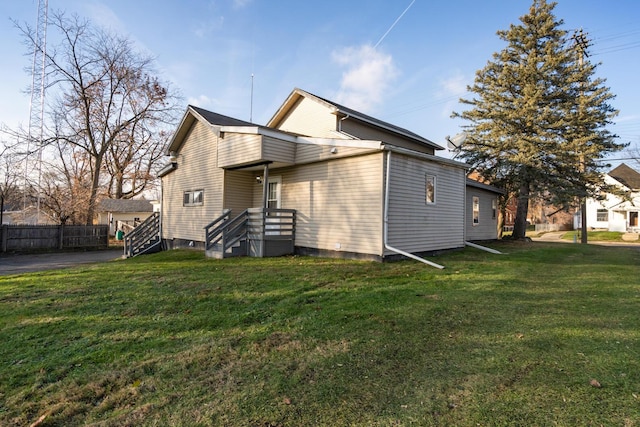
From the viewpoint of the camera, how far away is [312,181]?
36.9 feet

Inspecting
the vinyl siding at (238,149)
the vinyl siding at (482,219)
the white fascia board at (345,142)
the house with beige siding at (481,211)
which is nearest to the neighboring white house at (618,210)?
the house with beige siding at (481,211)

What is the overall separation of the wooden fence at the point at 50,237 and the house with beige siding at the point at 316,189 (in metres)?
7.45

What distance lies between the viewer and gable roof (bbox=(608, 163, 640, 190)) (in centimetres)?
3434

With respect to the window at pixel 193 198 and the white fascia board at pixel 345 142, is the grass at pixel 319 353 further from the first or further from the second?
the window at pixel 193 198

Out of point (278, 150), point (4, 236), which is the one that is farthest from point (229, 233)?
point (4, 236)

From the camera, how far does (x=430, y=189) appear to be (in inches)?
440

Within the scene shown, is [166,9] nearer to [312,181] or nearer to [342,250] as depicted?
[312,181]

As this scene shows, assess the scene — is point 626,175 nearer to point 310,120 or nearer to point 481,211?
point 481,211

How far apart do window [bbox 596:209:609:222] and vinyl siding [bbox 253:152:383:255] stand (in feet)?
131

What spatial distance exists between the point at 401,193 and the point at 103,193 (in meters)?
29.8

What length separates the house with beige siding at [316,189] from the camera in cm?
973

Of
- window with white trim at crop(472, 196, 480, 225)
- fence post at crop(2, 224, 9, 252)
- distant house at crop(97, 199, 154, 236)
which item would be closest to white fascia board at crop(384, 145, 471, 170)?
window with white trim at crop(472, 196, 480, 225)

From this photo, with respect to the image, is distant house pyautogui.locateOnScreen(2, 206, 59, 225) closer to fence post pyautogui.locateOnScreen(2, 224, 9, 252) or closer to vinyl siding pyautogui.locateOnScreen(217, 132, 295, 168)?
fence post pyautogui.locateOnScreen(2, 224, 9, 252)

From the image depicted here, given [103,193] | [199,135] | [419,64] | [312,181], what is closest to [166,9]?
[199,135]
